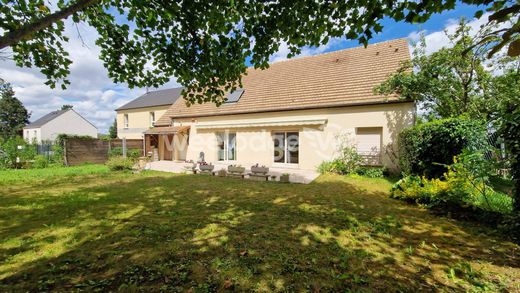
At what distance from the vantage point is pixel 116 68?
570cm

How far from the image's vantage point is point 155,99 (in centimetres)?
3694

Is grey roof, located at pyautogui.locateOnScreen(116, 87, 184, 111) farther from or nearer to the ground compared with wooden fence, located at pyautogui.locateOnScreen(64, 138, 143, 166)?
farther from the ground

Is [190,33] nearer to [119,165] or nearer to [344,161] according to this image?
[344,161]

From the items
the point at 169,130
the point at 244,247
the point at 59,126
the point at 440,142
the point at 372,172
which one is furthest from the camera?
the point at 59,126

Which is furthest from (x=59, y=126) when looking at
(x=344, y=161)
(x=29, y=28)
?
(x=29, y=28)

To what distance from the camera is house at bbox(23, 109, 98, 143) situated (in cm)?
4538

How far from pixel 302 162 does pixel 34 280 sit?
13.8m

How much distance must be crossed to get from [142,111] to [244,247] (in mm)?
37071

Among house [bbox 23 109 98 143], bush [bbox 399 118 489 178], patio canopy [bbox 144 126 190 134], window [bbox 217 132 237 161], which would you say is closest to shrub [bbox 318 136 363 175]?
bush [bbox 399 118 489 178]

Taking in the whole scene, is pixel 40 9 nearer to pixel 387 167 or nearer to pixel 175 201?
pixel 175 201

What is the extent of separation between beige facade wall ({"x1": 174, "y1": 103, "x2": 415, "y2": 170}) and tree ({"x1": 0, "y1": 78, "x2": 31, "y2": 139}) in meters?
73.6

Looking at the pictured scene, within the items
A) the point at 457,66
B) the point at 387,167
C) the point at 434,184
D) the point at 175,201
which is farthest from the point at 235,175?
the point at 457,66

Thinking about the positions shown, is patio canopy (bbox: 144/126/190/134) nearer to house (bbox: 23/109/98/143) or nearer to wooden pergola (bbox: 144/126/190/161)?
wooden pergola (bbox: 144/126/190/161)

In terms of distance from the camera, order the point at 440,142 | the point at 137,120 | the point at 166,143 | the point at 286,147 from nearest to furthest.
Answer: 1. the point at 440,142
2. the point at 286,147
3. the point at 166,143
4. the point at 137,120
